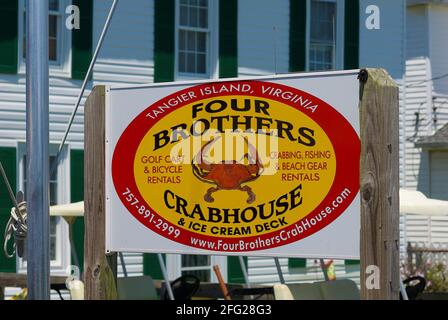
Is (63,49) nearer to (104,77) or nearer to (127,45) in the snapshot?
(104,77)

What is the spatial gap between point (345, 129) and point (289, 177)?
1.35 ft

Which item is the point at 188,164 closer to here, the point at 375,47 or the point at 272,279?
the point at 272,279

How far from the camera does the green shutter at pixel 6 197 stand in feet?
53.7

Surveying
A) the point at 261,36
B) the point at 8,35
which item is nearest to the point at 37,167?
the point at 8,35

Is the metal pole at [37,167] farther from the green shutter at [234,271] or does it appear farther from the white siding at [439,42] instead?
the white siding at [439,42]

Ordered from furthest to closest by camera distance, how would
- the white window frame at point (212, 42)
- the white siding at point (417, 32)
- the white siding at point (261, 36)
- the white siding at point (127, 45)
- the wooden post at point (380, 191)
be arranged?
the white siding at point (417, 32) < the white siding at point (261, 36) < the white window frame at point (212, 42) < the white siding at point (127, 45) < the wooden post at point (380, 191)

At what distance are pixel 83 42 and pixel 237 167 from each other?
38.5 feet

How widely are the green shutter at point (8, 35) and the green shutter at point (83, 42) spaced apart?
1060mm

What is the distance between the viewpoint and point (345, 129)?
5.87 m

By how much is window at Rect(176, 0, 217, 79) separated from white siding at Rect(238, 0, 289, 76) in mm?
517

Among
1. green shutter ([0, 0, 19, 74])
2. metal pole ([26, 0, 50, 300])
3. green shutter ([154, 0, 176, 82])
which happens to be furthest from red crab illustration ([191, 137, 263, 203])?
green shutter ([154, 0, 176, 82])

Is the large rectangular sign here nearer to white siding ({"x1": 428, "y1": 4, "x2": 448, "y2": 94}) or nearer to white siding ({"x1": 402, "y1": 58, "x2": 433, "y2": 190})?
white siding ({"x1": 402, "y1": 58, "x2": 433, "y2": 190})

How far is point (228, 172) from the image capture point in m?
6.12

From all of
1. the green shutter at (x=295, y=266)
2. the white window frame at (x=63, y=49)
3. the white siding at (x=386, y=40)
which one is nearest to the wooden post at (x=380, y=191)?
the white window frame at (x=63, y=49)
